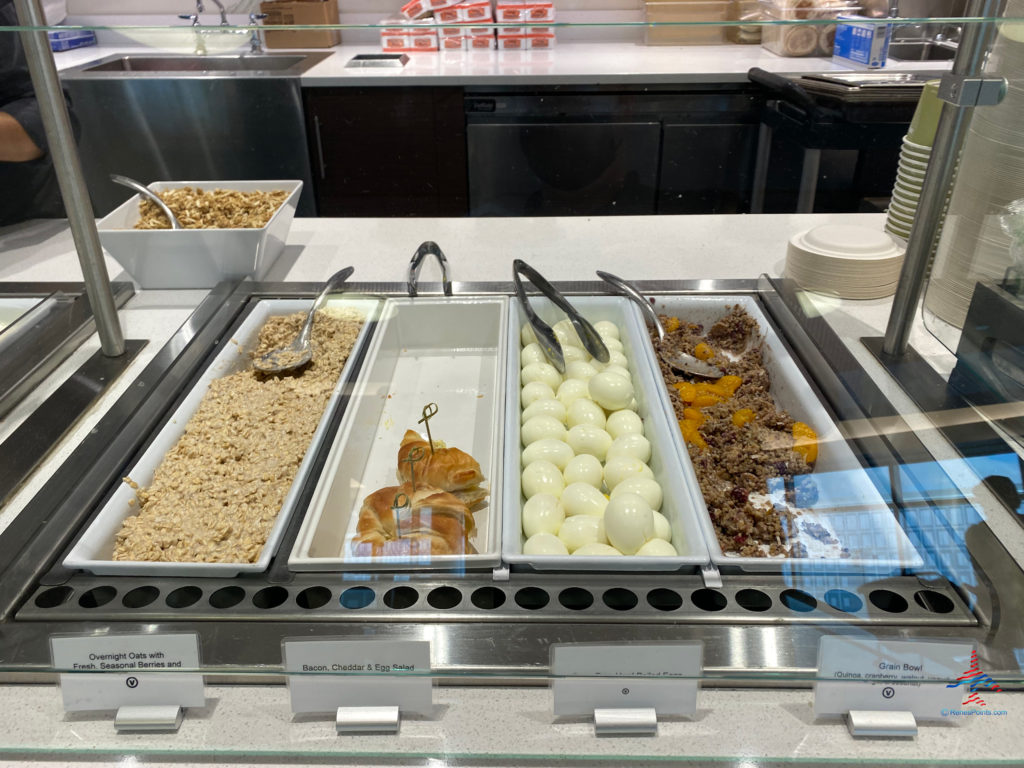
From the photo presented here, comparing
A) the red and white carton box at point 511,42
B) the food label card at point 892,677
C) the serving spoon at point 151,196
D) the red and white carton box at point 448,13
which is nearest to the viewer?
the food label card at point 892,677

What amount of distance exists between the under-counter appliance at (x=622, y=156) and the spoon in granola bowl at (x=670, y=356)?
0.78ft

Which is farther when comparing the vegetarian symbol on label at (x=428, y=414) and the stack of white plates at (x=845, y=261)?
the stack of white plates at (x=845, y=261)

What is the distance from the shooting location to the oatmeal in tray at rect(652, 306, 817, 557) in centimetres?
59

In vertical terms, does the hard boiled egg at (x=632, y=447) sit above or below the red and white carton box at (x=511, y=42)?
below

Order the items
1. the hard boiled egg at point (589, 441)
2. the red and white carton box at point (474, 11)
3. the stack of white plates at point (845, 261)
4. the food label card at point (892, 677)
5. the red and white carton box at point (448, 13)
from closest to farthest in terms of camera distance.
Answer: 1. the food label card at point (892, 677)
2. the hard boiled egg at point (589, 441)
3. the stack of white plates at point (845, 261)
4. the red and white carton box at point (448, 13)
5. the red and white carton box at point (474, 11)

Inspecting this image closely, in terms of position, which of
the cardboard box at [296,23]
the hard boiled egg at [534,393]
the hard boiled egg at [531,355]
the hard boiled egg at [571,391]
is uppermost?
the cardboard box at [296,23]

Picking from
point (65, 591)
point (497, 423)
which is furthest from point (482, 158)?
point (65, 591)

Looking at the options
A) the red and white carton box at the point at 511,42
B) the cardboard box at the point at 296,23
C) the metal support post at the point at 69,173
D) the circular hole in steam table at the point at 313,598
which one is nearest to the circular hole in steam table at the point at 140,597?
the circular hole in steam table at the point at 313,598

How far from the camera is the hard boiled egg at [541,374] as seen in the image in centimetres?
76

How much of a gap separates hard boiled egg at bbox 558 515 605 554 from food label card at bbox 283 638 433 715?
0.14 metres

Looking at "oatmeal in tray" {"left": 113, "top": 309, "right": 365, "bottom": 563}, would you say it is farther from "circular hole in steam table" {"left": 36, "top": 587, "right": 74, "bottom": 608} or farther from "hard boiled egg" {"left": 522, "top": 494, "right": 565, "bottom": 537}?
"hard boiled egg" {"left": 522, "top": 494, "right": 565, "bottom": 537}

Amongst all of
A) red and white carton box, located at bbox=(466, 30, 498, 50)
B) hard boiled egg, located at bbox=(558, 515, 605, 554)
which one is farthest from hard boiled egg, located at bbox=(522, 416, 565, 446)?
red and white carton box, located at bbox=(466, 30, 498, 50)

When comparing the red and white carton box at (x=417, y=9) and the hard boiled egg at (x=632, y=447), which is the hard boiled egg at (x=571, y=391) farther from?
the red and white carton box at (x=417, y=9)

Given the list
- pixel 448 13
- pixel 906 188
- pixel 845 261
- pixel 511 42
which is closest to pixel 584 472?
pixel 845 261
